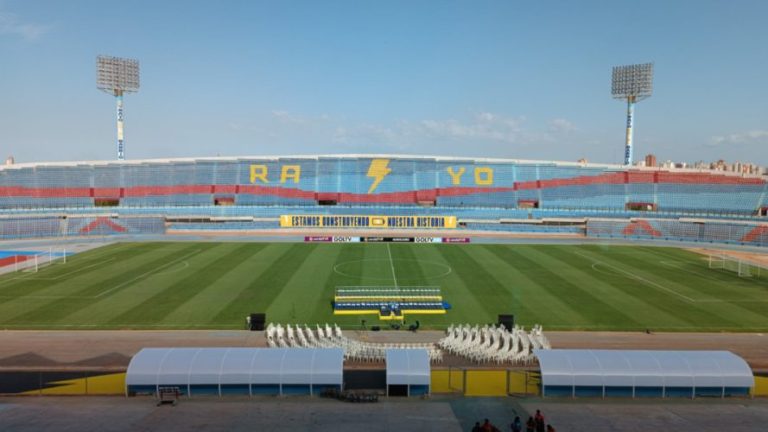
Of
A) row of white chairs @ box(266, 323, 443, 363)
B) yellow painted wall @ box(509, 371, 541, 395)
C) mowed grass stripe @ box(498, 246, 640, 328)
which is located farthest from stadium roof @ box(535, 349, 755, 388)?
mowed grass stripe @ box(498, 246, 640, 328)

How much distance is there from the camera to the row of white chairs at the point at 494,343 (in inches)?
957

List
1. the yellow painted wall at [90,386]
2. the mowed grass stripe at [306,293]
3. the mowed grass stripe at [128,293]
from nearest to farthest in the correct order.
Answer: the yellow painted wall at [90,386], the mowed grass stripe at [128,293], the mowed grass stripe at [306,293]

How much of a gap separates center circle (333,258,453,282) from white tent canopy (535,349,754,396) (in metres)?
22.1

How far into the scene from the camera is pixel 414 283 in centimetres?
4025

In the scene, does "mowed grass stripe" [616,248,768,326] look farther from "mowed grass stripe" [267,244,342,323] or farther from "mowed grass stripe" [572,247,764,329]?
"mowed grass stripe" [267,244,342,323]

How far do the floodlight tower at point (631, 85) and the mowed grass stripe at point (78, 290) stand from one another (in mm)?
79265

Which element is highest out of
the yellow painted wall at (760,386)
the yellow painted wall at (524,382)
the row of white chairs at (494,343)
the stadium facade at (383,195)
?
the stadium facade at (383,195)

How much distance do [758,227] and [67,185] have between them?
325 feet

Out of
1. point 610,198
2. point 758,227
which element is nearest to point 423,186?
point 610,198

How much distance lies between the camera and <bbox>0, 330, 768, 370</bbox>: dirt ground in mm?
24266

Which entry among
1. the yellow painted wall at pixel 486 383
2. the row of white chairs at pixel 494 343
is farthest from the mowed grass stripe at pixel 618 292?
the yellow painted wall at pixel 486 383

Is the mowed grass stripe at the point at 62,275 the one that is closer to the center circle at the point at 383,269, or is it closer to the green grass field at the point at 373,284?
the green grass field at the point at 373,284

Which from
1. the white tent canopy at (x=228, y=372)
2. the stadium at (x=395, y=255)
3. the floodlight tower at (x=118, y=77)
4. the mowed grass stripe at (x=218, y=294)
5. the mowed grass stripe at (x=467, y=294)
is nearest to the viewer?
the white tent canopy at (x=228, y=372)

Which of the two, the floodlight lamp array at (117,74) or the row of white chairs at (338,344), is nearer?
the row of white chairs at (338,344)
